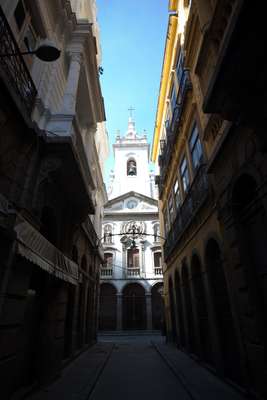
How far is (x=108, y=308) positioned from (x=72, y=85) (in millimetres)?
26334

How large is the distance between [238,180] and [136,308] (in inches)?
1070

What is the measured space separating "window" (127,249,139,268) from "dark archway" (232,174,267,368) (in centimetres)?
2632

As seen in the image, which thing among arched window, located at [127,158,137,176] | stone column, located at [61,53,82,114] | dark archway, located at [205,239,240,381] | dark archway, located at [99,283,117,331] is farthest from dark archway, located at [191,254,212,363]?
arched window, located at [127,158,137,176]

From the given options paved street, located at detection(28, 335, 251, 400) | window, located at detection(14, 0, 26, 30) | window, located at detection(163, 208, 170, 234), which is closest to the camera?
paved street, located at detection(28, 335, 251, 400)

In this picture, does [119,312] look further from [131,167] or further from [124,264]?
[131,167]

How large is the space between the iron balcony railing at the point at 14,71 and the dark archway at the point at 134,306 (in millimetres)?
27142

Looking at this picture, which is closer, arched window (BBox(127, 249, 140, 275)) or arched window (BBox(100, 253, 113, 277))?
arched window (BBox(100, 253, 113, 277))

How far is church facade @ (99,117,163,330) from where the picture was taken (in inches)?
1110

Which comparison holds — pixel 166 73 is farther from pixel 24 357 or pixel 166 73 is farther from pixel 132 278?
pixel 132 278

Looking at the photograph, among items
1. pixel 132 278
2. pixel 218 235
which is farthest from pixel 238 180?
pixel 132 278

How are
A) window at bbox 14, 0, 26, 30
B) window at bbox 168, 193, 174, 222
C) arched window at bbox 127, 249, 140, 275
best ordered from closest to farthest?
window at bbox 14, 0, 26, 30 < window at bbox 168, 193, 174, 222 < arched window at bbox 127, 249, 140, 275

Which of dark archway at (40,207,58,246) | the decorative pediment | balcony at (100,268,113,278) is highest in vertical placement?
the decorative pediment

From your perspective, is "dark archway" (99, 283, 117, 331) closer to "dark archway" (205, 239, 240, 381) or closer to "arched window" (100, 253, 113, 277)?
"arched window" (100, 253, 113, 277)

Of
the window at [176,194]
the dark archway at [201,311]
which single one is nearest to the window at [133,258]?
the window at [176,194]
